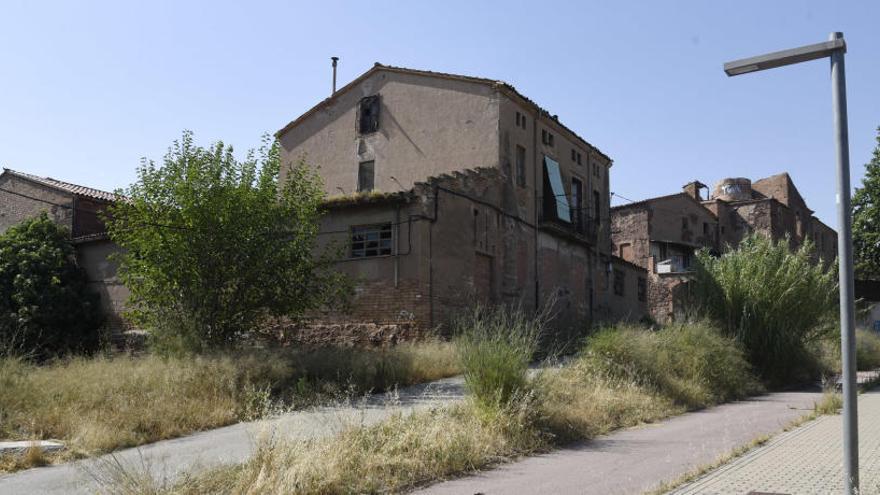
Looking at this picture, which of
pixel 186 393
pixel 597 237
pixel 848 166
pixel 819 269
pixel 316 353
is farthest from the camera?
pixel 597 237

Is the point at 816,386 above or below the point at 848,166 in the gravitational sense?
below

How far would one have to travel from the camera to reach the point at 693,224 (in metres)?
43.1

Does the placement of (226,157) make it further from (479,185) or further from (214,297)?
(479,185)

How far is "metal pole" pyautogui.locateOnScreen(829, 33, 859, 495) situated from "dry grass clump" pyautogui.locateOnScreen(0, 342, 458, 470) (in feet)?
18.8

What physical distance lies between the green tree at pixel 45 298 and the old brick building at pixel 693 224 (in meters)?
24.4

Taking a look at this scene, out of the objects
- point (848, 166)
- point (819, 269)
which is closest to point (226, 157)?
point (848, 166)

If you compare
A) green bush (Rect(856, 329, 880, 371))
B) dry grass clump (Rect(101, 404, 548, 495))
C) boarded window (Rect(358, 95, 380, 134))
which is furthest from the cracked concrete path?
green bush (Rect(856, 329, 880, 371))

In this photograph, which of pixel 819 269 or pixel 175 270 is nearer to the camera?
pixel 175 270

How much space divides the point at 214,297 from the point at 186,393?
12.9ft

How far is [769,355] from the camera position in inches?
776

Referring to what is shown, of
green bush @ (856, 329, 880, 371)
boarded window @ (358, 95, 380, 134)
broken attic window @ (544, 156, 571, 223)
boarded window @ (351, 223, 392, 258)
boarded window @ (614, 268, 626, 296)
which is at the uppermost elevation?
boarded window @ (358, 95, 380, 134)

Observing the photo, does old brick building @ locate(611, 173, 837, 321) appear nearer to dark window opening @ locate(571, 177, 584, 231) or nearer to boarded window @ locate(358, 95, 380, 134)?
dark window opening @ locate(571, 177, 584, 231)

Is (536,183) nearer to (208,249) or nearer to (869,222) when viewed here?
(208,249)

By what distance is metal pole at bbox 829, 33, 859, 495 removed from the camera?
18.4 feet
